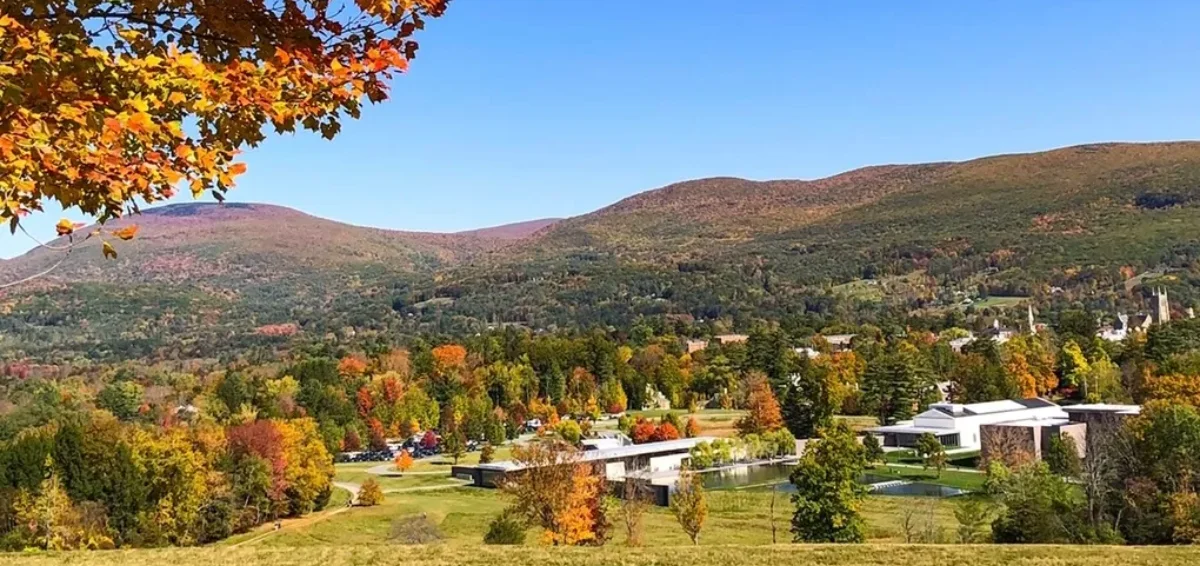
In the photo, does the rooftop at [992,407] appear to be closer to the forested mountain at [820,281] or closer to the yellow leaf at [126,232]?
the forested mountain at [820,281]

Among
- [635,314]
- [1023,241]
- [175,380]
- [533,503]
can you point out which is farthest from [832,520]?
[1023,241]

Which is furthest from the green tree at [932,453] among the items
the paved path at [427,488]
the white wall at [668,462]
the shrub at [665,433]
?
the paved path at [427,488]

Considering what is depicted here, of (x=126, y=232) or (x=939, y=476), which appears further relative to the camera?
(x=939, y=476)

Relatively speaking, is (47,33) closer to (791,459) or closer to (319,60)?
(319,60)

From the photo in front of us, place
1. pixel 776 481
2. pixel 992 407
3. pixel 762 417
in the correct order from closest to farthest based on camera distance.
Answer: pixel 776 481
pixel 992 407
pixel 762 417

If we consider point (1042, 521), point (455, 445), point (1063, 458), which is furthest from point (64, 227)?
point (455, 445)

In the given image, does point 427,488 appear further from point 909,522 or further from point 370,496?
point 909,522

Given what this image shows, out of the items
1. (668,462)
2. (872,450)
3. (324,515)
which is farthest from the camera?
(668,462)

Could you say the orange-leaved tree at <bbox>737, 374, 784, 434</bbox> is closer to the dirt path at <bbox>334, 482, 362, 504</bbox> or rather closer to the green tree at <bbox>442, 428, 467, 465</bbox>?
the green tree at <bbox>442, 428, 467, 465</bbox>
